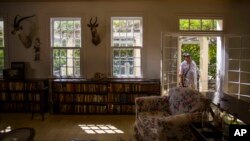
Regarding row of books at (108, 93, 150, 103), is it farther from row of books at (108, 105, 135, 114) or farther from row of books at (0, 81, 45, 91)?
row of books at (0, 81, 45, 91)

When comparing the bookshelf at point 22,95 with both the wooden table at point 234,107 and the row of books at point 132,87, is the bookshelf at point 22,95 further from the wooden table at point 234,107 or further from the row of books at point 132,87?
the wooden table at point 234,107

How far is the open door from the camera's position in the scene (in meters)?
6.47

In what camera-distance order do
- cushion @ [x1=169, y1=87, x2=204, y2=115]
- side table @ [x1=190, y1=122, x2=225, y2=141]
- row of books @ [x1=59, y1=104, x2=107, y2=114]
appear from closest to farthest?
side table @ [x1=190, y1=122, x2=225, y2=141] → cushion @ [x1=169, y1=87, x2=204, y2=115] → row of books @ [x1=59, y1=104, x2=107, y2=114]

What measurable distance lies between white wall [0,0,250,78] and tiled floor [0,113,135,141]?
120 cm

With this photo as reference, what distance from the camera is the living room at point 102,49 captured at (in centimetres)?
652

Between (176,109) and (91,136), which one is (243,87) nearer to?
(176,109)

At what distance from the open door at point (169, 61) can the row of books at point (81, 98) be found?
56.1 inches

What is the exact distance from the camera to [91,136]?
4895mm

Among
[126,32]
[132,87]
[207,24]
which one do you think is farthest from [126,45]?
[207,24]

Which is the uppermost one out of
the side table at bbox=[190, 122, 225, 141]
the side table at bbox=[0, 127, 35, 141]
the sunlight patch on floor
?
the side table at bbox=[190, 122, 225, 141]

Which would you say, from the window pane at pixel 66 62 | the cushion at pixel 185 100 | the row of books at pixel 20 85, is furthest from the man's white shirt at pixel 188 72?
the row of books at pixel 20 85

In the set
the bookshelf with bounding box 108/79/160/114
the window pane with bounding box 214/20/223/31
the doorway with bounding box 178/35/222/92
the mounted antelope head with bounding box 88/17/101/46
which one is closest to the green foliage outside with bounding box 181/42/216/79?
the doorway with bounding box 178/35/222/92

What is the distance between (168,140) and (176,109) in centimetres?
75

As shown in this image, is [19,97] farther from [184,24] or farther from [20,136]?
[184,24]
